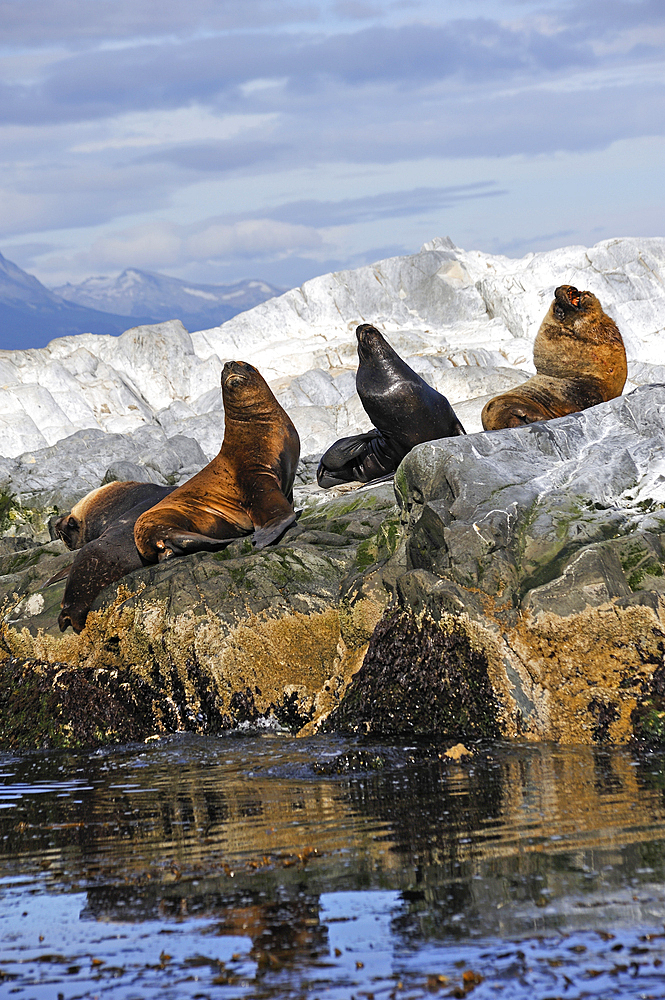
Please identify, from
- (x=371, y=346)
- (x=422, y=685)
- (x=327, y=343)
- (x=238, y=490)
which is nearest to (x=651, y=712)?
(x=422, y=685)

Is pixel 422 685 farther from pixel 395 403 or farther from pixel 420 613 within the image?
pixel 395 403

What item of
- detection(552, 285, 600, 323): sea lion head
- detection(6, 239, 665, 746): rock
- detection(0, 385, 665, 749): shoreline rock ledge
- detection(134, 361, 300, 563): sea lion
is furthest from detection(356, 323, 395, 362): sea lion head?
detection(0, 385, 665, 749): shoreline rock ledge

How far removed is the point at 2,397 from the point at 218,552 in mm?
22385

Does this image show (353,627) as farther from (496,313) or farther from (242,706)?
(496,313)

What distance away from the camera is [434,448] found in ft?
24.5

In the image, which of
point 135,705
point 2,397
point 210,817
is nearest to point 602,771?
Answer: point 210,817

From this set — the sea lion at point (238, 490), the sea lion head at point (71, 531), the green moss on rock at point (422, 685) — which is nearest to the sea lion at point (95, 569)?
the sea lion at point (238, 490)

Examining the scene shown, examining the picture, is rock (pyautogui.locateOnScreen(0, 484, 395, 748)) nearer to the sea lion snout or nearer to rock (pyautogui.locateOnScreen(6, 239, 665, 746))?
rock (pyautogui.locateOnScreen(6, 239, 665, 746))

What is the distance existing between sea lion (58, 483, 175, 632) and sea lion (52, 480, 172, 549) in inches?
60.2

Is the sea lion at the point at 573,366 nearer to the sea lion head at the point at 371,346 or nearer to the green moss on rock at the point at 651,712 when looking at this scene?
the sea lion head at the point at 371,346

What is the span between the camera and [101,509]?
36.4 ft

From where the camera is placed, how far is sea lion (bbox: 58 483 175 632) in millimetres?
8594

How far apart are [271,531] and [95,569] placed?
1.59 m

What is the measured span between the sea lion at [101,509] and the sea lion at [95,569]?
153 cm
